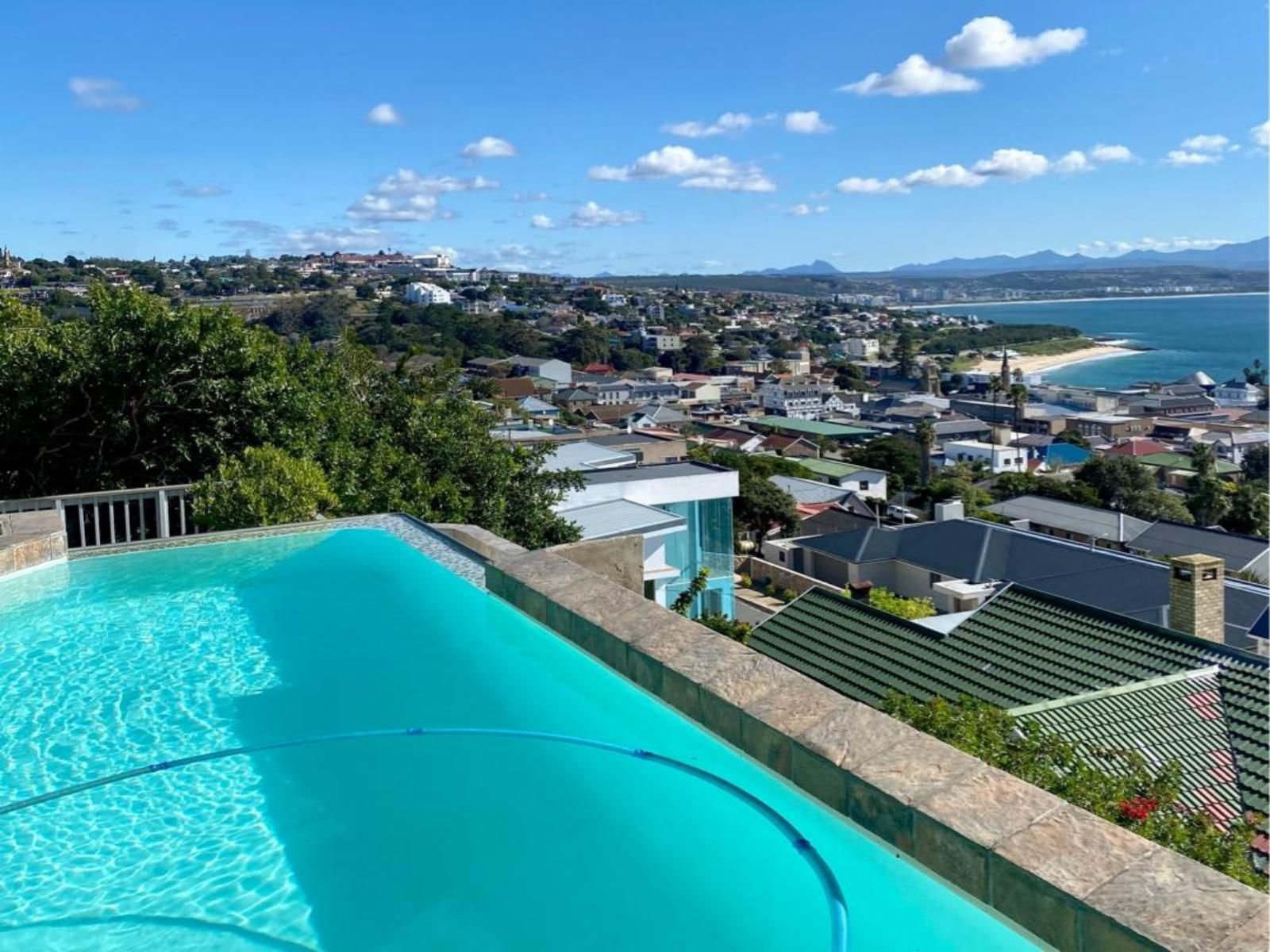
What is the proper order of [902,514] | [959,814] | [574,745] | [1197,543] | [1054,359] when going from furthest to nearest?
[1054,359]
[902,514]
[1197,543]
[574,745]
[959,814]

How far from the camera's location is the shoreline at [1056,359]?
463ft

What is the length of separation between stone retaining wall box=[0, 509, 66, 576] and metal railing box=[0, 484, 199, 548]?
16 centimetres

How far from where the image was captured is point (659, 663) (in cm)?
433

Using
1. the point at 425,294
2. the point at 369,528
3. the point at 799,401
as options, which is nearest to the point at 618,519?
the point at 369,528

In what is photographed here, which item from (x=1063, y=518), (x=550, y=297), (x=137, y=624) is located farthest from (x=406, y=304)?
(x=137, y=624)

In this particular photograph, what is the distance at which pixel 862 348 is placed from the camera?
494 ft

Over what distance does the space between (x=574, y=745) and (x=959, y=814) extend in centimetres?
225

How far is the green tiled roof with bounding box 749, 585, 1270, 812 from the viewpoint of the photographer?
31.6 ft

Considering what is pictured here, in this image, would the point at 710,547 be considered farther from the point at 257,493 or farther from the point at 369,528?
the point at 257,493

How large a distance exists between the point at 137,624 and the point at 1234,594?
22.9m

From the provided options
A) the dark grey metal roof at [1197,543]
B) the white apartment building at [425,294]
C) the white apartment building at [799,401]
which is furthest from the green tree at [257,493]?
the white apartment building at [425,294]

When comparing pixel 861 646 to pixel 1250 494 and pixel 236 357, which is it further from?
pixel 1250 494

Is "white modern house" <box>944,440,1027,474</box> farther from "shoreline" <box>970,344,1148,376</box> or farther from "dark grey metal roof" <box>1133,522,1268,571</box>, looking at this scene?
A: "shoreline" <box>970,344,1148,376</box>

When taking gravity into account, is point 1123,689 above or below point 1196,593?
below
